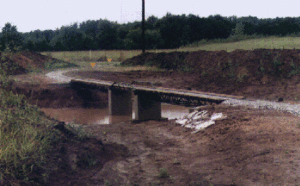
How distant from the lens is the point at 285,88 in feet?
67.6

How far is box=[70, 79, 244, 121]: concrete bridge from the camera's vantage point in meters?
15.7

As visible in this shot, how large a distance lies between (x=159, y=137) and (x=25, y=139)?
21.0ft

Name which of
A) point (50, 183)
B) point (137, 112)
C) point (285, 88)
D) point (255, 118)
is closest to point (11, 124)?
point (50, 183)

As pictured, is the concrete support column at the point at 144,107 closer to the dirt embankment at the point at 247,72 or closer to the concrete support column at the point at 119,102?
the concrete support column at the point at 119,102

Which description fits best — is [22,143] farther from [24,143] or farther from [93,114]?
[93,114]

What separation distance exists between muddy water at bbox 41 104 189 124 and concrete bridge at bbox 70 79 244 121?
3.23 feet

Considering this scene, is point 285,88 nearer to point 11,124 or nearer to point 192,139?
point 192,139

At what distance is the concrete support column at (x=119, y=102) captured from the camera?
2209cm

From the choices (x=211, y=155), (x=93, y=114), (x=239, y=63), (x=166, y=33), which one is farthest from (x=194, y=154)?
(x=166, y=33)

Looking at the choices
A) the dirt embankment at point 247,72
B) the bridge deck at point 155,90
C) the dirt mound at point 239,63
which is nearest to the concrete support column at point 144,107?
the bridge deck at point 155,90

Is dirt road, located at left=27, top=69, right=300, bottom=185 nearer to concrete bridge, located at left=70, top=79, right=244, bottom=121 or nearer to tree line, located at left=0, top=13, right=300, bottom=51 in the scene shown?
concrete bridge, located at left=70, top=79, right=244, bottom=121

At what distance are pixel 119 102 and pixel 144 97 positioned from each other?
2783mm

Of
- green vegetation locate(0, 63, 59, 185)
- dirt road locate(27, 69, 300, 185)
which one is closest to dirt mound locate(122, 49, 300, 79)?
dirt road locate(27, 69, 300, 185)

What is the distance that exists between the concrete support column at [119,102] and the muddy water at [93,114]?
534mm
